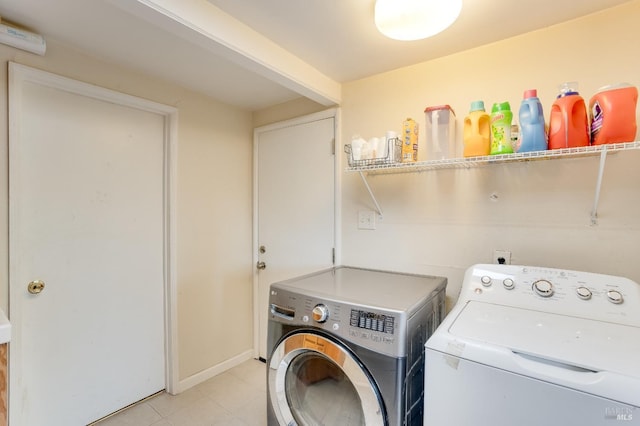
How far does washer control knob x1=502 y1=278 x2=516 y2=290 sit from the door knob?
232 cm

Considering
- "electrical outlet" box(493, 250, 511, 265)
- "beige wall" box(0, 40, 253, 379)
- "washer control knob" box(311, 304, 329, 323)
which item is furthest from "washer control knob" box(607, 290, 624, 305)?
"beige wall" box(0, 40, 253, 379)

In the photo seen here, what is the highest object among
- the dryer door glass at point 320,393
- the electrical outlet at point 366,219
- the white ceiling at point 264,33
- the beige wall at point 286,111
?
the white ceiling at point 264,33

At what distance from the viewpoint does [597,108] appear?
116 cm

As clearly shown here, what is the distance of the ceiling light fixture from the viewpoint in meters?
1.10

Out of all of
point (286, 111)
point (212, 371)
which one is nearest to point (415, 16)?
point (286, 111)

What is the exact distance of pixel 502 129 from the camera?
4.25 ft

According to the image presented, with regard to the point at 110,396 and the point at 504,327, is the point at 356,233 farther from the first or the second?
the point at 110,396

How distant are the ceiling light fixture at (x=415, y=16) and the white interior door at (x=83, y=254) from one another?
5.53ft

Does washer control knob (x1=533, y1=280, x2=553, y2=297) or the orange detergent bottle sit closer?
the orange detergent bottle

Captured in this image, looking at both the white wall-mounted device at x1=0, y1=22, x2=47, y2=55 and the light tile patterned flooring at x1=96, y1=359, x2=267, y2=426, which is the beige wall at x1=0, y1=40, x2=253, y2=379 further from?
the white wall-mounted device at x1=0, y1=22, x2=47, y2=55

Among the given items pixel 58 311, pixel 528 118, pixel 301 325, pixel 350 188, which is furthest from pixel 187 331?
pixel 528 118

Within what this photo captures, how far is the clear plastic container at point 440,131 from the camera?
5.11 feet

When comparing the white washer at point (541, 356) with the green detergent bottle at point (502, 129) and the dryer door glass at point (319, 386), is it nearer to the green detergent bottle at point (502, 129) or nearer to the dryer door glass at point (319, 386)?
the dryer door glass at point (319, 386)

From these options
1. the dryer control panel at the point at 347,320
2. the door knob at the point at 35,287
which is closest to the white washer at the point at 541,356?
the dryer control panel at the point at 347,320
